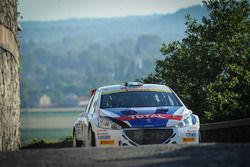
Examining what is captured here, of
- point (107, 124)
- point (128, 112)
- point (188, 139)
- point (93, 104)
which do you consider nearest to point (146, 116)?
point (128, 112)

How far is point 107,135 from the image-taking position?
1427 cm

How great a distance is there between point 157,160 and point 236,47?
20366 millimetres

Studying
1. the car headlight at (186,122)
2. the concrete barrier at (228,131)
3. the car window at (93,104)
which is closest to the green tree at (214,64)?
the concrete barrier at (228,131)

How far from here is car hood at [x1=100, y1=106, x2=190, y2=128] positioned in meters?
14.3

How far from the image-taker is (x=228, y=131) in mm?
19109

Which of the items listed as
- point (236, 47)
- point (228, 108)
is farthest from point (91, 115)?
point (236, 47)

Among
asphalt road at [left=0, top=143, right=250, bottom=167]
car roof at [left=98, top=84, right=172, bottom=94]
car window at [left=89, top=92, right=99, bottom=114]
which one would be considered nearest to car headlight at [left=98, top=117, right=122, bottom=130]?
car window at [left=89, top=92, right=99, bottom=114]

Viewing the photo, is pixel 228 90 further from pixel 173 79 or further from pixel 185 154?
pixel 185 154

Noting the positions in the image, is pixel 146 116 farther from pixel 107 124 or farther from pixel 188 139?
pixel 188 139

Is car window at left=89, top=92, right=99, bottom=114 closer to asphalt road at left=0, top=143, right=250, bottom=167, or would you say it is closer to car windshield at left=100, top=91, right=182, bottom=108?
car windshield at left=100, top=91, right=182, bottom=108

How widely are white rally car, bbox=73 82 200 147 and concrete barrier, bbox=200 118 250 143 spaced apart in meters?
2.64

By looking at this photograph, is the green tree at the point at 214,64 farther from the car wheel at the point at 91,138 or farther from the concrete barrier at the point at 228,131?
the car wheel at the point at 91,138

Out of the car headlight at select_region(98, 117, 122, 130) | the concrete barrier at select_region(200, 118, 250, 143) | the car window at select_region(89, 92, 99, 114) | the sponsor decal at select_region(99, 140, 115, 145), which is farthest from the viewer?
the concrete barrier at select_region(200, 118, 250, 143)

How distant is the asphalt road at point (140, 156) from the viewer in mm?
9812
